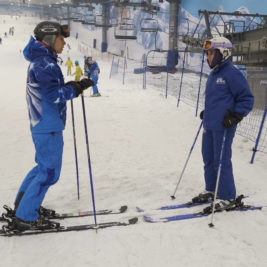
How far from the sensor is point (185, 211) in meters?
3.24

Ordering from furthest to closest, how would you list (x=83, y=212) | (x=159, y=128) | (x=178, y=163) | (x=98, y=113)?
(x=98, y=113) < (x=159, y=128) < (x=178, y=163) < (x=83, y=212)

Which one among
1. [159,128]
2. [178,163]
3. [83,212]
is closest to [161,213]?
[83,212]

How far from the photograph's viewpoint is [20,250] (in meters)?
2.51

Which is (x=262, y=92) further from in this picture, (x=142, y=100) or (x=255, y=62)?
(x=142, y=100)

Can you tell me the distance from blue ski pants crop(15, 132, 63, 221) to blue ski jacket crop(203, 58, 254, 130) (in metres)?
1.69

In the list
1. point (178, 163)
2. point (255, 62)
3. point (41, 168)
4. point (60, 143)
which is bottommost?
point (178, 163)

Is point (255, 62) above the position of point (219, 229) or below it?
above

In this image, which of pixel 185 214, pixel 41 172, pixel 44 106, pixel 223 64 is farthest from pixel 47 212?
pixel 223 64

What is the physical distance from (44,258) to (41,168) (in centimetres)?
81

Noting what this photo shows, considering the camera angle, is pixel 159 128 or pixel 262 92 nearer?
pixel 159 128

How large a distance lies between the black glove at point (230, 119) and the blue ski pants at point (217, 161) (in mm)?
250

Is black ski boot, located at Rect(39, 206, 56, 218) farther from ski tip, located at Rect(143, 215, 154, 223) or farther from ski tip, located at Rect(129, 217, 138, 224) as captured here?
ski tip, located at Rect(143, 215, 154, 223)

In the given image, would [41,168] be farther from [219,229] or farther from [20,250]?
[219,229]

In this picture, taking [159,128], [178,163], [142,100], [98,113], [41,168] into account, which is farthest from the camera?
[142,100]
